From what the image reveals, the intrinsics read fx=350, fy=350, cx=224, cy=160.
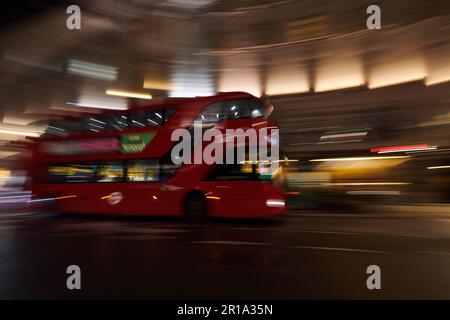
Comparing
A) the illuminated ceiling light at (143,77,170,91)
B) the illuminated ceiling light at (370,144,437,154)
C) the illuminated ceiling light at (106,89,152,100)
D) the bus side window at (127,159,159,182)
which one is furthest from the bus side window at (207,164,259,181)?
the illuminated ceiling light at (106,89,152,100)

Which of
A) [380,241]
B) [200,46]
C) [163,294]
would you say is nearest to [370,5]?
[200,46]

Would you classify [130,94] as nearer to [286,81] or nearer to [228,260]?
[286,81]

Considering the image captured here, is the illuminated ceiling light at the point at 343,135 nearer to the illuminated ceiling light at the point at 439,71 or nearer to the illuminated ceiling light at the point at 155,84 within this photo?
the illuminated ceiling light at the point at 439,71

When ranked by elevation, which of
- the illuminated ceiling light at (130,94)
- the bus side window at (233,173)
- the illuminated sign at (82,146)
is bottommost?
the bus side window at (233,173)

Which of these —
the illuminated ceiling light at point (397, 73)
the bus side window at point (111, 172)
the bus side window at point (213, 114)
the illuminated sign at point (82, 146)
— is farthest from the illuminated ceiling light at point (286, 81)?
the bus side window at point (111, 172)

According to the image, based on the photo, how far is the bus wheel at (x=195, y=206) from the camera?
8.42m

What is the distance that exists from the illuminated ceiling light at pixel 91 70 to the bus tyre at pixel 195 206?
1145 centimetres

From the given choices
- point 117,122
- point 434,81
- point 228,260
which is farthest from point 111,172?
point 434,81

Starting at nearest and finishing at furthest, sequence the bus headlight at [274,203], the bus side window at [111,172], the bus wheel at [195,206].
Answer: the bus headlight at [274,203]
the bus wheel at [195,206]
the bus side window at [111,172]

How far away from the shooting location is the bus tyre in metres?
8.43

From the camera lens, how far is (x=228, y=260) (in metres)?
4.88
